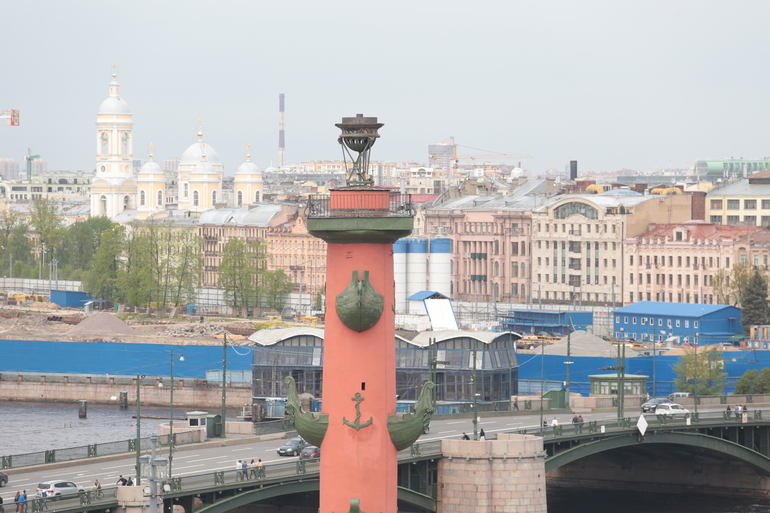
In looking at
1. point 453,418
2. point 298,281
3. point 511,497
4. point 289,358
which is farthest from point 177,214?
point 511,497

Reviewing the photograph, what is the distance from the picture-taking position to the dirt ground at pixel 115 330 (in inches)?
4299

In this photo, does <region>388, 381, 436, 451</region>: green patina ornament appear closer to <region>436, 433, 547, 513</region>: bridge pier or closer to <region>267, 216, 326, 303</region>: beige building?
<region>436, 433, 547, 513</region>: bridge pier

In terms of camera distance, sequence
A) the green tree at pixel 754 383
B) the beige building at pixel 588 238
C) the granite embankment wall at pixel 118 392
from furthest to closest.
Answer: the beige building at pixel 588 238 < the granite embankment wall at pixel 118 392 < the green tree at pixel 754 383

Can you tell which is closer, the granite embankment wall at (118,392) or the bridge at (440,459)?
the bridge at (440,459)

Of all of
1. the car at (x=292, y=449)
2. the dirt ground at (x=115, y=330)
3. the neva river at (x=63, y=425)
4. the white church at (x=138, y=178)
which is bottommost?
the neva river at (x=63, y=425)

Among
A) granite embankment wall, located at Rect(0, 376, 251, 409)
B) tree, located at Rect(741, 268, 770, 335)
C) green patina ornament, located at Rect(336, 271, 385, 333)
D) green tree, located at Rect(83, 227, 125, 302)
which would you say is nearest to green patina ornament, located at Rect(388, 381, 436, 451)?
green patina ornament, located at Rect(336, 271, 385, 333)

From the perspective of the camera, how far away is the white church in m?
186

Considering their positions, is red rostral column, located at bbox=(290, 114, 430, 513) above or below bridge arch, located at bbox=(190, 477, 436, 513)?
above

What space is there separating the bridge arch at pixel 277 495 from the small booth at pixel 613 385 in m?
24.5

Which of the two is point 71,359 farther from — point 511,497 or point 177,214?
point 177,214

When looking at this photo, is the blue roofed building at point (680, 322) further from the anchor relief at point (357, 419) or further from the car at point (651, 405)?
the anchor relief at point (357, 419)

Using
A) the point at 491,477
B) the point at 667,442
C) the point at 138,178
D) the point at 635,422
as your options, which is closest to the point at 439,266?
the point at 635,422

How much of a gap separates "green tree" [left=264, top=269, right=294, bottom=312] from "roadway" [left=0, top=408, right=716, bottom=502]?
76876 millimetres

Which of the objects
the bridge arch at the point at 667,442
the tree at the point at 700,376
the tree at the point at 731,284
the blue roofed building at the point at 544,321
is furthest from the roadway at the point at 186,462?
the blue roofed building at the point at 544,321
